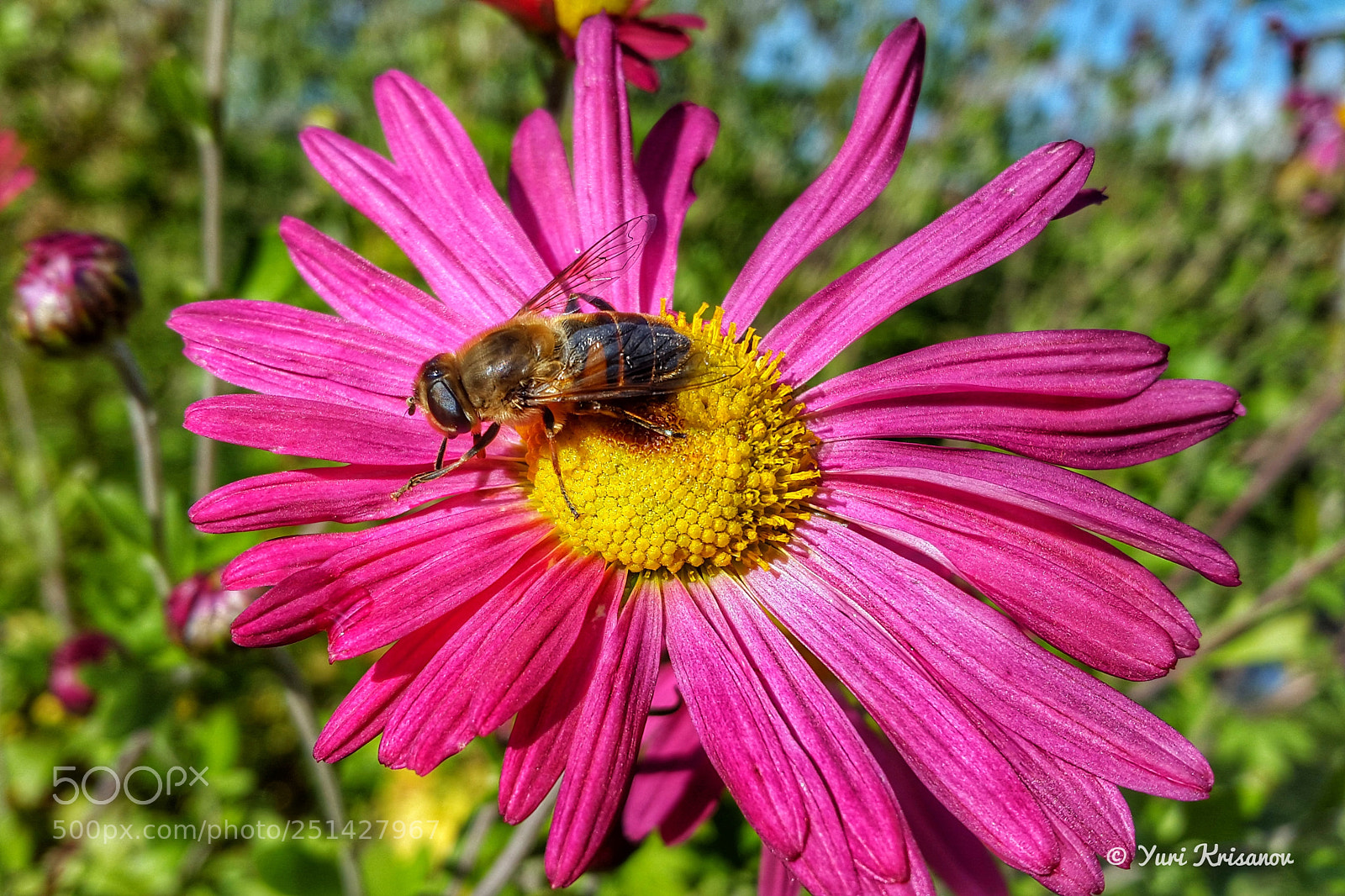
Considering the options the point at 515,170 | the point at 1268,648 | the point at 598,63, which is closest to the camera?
the point at 598,63

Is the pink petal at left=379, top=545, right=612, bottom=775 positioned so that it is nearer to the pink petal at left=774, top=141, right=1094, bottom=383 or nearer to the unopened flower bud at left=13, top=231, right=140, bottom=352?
the pink petal at left=774, top=141, right=1094, bottom=383

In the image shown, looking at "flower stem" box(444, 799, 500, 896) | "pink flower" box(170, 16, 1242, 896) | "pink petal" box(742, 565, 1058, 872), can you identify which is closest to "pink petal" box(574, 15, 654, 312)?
"pink flower" box(170, 16, 1242, 896)

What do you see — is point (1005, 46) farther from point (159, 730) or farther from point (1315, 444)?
point (159, 730)

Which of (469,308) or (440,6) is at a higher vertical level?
(440,6)

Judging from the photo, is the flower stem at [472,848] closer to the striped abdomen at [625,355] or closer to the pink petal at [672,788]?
the pink petal at [672,788]

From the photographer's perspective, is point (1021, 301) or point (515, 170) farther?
point (1021, 301)

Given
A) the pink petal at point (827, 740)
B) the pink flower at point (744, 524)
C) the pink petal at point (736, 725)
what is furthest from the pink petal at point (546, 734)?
the pink petal at point (827, 740)

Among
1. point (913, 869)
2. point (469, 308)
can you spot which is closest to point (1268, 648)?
point (913, 869)
